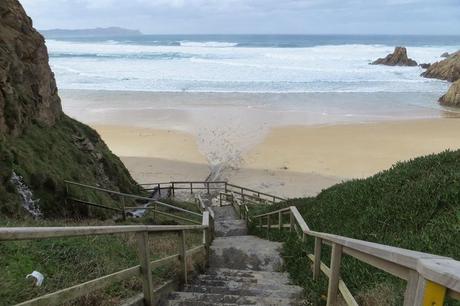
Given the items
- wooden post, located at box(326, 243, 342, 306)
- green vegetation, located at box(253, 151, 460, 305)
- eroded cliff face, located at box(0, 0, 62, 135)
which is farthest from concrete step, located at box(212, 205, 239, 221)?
wooden post, located at box(326, 243, 342, 306)

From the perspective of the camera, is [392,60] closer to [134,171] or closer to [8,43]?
[134,171]

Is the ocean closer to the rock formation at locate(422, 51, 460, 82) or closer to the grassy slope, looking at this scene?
the rock formation at locate(422, 51, 460, 82)

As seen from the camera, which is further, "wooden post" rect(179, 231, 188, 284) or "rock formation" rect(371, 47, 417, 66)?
"rock formation" rect(371, 47, 417, 66)

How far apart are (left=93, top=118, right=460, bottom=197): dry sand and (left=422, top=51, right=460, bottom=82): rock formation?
29849mm

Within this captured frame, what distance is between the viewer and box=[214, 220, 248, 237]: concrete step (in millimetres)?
12970

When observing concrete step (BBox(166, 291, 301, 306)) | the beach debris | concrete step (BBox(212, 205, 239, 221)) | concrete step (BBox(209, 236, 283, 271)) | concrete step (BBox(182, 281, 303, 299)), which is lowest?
concrete step (BBox(212, 205, 239, 221))

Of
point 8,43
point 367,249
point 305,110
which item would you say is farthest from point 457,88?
point 367,249

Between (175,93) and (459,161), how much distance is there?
119 feet

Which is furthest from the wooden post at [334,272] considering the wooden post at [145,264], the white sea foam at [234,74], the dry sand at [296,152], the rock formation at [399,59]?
the rock formation at [399,59]

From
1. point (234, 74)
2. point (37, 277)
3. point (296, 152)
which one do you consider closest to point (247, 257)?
point (37, 277)

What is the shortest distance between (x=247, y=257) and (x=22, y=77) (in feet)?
25.6

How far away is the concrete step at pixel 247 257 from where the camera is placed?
305 inches

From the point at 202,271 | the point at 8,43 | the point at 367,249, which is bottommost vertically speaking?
the point at 202,271

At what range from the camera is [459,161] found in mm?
8523
